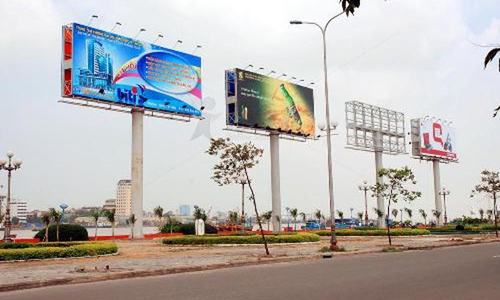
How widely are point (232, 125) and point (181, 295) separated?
139ft

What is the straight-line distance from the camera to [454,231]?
5422 centimetres

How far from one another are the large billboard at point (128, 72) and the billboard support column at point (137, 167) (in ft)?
5.26

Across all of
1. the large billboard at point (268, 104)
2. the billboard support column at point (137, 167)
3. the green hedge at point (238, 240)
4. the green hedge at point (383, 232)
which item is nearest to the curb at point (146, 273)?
the green hedge at point (238, 240)

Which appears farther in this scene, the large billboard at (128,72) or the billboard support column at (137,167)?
the billboard support column at (137,167)

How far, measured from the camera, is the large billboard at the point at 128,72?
4169cm

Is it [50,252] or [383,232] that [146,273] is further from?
Result: [383,232]

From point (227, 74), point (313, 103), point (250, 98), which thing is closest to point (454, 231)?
point (313, 103)

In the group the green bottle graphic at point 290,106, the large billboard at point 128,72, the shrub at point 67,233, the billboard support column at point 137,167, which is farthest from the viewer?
the green bottle graphic at point 290,106

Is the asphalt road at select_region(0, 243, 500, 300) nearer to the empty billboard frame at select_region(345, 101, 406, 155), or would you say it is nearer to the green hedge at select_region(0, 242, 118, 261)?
the green hedge at select_region(0, 242, 118, 261)

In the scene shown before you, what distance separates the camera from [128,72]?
45500 millimetres

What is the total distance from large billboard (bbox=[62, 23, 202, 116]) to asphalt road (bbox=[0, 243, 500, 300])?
29601mm

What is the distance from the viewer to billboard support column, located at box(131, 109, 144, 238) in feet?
152

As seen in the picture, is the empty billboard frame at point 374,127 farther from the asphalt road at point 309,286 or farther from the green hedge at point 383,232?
the asphalt road at point 309,286

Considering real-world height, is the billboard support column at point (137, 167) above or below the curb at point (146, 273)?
above
